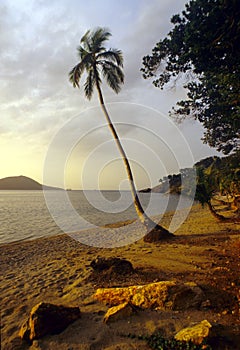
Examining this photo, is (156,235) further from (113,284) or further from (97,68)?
(97,68)

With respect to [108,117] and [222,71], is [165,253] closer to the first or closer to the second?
[222,71]

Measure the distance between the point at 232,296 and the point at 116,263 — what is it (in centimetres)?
364

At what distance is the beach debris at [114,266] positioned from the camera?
6910 mm

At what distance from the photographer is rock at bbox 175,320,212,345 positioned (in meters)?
3.20

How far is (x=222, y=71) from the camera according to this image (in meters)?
9.16

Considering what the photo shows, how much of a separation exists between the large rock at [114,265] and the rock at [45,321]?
2.80m

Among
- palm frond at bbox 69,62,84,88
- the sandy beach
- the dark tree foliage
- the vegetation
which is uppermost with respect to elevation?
palm frond at bbox 69,62,84,88

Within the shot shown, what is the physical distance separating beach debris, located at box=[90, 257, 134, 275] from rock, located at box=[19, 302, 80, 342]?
2.79 m

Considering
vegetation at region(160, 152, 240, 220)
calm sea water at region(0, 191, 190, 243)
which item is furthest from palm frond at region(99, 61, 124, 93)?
calm sea water at region(0, 191, 190, 243)

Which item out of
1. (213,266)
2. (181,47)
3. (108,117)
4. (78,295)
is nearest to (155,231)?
(213,266)

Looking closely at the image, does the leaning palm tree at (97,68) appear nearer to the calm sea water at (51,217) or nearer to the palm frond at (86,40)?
the palm frond at (86,40)

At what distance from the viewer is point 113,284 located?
618cm

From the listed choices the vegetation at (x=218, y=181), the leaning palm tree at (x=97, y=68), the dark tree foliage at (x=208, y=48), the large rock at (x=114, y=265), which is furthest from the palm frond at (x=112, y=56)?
the large rock at (x=114, y=265)

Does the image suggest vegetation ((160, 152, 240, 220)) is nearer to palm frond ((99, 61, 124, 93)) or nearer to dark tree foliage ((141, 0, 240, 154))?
dark tree foliage ((141, 0, 240, 154))
